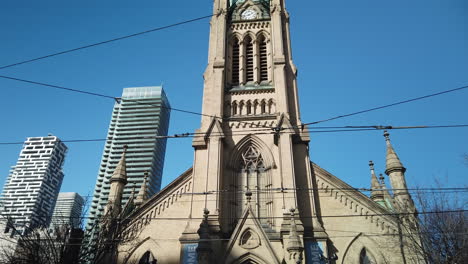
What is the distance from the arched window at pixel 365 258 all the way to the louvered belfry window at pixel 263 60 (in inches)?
548

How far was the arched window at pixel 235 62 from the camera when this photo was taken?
2695 centimetres

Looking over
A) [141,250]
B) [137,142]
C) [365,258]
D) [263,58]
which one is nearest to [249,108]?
[263,58]

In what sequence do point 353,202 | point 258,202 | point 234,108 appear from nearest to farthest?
point 353,202 → point 258,202 → point 234,108

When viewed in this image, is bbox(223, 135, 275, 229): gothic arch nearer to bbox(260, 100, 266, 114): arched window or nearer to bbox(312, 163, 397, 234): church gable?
bbox(260, 100, 266, 114): arched window

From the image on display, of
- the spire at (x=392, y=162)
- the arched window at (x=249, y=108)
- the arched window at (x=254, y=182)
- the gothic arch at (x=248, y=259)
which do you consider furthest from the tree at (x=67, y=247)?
the spire at (x=392, y=162)

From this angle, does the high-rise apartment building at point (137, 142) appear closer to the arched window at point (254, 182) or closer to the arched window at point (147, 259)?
the arched window at point (254, 182)

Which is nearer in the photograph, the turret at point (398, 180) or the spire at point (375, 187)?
the turret at point (398, 180)

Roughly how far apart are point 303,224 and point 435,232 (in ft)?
21.4

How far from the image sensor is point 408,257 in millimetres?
18672

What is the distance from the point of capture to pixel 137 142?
109 m

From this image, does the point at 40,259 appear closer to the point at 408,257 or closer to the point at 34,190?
the point at 408,257

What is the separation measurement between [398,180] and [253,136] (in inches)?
369

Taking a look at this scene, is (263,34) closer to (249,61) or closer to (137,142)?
(249,61)

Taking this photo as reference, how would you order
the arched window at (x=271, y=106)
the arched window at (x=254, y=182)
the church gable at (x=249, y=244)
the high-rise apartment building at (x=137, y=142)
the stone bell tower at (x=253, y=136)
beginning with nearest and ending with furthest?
the church gable at (x=249, y=244) → the stone bell tower at (x=253, y=136) → the arched window at (x=254, y=182) → the arched window at (x=271, y=106) → the high-rise apartment building at (x=137, y=142)
